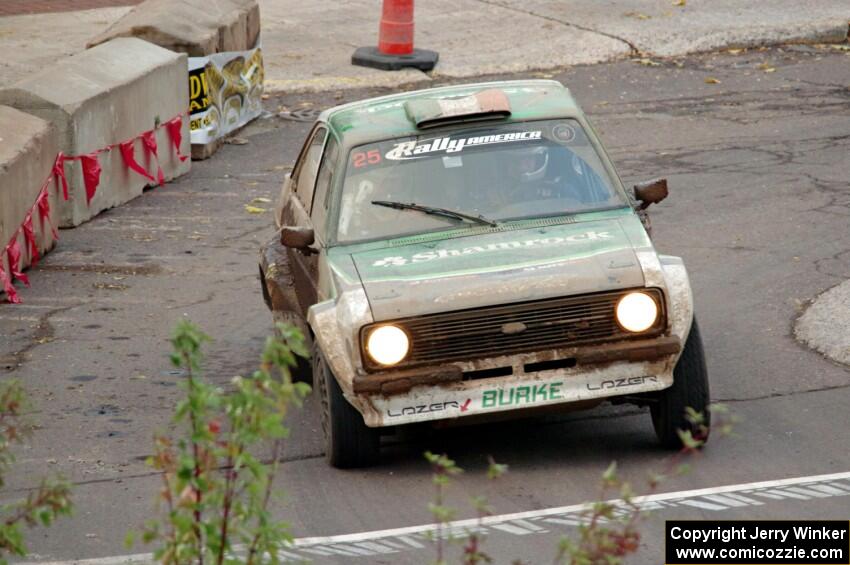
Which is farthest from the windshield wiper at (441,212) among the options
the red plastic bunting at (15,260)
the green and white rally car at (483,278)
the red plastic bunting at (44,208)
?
the red plastic bunting at (44,208)

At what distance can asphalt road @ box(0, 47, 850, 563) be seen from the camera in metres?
6.72

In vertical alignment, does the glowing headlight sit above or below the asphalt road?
above

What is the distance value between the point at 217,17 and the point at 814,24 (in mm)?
8071

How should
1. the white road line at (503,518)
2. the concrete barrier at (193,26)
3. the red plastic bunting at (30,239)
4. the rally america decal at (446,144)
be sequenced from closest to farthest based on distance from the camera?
1. the white road line at (503,518)
2. the rally america decal at (446,144)
3. the red plastic bunting at (30,239)
4. the concrete barrier at (193,26)

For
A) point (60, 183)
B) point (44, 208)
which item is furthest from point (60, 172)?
point (44, 208)

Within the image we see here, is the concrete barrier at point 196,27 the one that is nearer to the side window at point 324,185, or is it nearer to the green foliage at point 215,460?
the side window at point 324,185

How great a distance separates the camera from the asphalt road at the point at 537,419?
6.72m

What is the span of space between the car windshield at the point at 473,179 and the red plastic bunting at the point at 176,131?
274 inches

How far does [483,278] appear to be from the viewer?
686 cm

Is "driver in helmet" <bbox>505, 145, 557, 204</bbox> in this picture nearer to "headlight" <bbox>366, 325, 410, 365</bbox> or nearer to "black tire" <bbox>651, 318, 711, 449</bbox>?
"black tire" <bbox>651, 318, 711, 449</bbox>

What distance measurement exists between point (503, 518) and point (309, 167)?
2.99m

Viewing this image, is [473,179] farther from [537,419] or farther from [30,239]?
[30,239]

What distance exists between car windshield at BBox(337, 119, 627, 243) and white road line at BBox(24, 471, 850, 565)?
5.37ft

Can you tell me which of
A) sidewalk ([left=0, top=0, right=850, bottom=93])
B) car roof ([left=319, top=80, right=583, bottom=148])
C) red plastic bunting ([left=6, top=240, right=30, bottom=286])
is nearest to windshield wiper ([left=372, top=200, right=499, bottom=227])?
car roof ([left=319, top=80, right=583, bottom=148])
